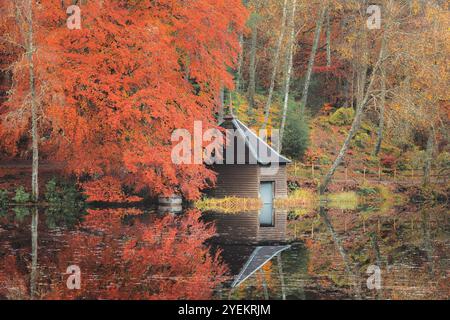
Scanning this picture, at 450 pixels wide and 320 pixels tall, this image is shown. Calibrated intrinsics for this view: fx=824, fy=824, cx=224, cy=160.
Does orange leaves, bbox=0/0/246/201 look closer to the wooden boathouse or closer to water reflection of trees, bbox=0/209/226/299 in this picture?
the wooden boathouse

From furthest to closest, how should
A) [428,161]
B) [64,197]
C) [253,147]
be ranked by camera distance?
1. [428,161]
2. [253,147]
3. [64,197]

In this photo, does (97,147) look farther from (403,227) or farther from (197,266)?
(197,266)

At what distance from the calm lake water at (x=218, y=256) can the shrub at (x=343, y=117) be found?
22.3 m

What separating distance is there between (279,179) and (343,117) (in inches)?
691

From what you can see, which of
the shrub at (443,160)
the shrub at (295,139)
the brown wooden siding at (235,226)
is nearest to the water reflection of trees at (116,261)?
the brown wooden siding at (235,226)

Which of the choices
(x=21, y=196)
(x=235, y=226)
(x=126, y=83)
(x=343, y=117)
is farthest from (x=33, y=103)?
(x=343, y=117)

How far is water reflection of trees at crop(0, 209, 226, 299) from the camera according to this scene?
53.3ft

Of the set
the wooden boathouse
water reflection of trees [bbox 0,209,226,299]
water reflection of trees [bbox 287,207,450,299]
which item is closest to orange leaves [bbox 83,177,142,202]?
the wooden boathouse

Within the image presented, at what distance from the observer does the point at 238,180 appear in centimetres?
3781

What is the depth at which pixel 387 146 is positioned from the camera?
53281mm

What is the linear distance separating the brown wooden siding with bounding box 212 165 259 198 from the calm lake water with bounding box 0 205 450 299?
15.8ft

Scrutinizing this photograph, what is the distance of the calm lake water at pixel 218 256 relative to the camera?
1653 centimetres

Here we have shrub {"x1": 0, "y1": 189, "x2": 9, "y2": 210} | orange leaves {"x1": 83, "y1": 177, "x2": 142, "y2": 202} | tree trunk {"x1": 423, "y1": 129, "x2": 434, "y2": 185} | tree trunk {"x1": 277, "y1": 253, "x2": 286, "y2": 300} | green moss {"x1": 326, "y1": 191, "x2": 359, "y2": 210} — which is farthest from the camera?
tree trunk {"x1": 423, "y1": 129, "x2": 434, "y2": 185}

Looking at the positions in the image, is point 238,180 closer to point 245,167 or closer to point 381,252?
point 245,167
